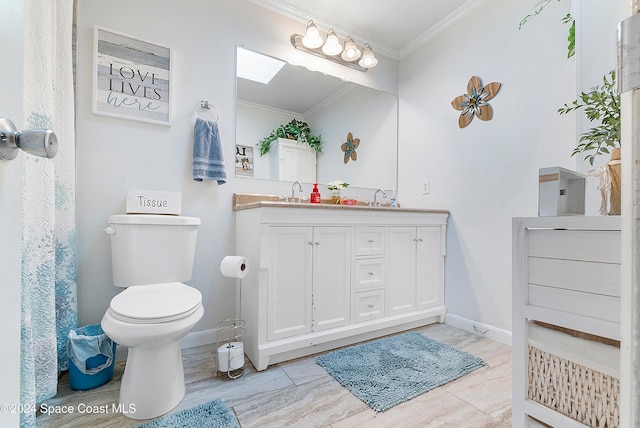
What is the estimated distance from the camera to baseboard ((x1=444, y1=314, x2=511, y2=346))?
186cm

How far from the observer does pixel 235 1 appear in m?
2.00

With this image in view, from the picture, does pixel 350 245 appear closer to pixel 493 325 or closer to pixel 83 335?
pixel 493 325

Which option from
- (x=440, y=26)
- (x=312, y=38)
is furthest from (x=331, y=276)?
(x=440, y=26)

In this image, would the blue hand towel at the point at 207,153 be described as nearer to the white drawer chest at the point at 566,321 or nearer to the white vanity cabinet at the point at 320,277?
the white vanity cabinet at the point at 320,277

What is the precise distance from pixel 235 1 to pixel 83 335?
7.36 feet

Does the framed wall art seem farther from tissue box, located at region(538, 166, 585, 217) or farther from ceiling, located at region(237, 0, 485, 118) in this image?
tissue box, located at region(538, 166, 585, 217)

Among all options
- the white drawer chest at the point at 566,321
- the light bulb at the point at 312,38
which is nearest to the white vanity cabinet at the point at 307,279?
the white drawer chest at the point at 566,321

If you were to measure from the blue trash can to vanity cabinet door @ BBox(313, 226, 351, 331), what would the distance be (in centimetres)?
106

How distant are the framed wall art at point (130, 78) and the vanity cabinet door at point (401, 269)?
1677 millimetres

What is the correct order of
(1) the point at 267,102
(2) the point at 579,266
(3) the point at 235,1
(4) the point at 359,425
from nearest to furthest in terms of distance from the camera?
(2) the point at 579,266, (4) the point at 359,425, (3) the point at 235,1, (1) the point at 267,102

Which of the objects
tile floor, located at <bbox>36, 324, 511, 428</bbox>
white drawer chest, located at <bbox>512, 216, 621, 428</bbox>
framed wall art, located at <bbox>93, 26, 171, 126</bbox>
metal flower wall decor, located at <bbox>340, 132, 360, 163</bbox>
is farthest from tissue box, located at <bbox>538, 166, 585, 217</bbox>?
framed wall art, located at <bbox>93, 26, 171, 126</bbox>

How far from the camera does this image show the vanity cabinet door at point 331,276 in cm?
172

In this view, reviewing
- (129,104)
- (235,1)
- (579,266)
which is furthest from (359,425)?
(235,1)

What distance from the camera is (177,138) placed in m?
1.82
